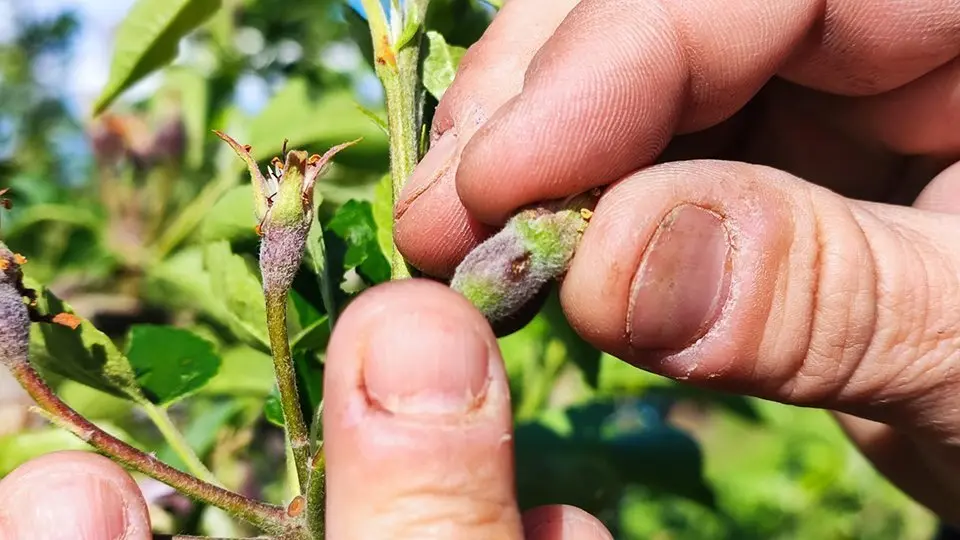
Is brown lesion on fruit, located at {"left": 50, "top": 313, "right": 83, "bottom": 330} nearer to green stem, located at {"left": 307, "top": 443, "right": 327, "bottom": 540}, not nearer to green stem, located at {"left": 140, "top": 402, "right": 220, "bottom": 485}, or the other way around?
green stem, located at {"left": 140, "top": 402, "right": 220, "bottom": 485}

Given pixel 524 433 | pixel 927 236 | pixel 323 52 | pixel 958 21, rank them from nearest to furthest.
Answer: pixel 927 236 < pixel 958 21 < pixel 524 433 < pixel 323 52

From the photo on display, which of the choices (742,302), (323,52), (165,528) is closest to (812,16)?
(742,302)

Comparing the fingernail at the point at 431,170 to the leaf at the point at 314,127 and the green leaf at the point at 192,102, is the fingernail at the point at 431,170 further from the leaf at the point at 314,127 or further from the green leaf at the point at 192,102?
the green leaf at the point at 192,102

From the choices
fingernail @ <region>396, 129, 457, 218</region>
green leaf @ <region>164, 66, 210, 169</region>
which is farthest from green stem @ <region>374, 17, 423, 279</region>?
green leaf @ <region>164, 66, 210, 169</region>

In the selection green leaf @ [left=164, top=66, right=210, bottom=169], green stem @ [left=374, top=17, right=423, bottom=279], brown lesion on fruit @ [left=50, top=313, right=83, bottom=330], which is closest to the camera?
brown lesion on fruit @ [left=50, top=313, right=83, bottom=330]

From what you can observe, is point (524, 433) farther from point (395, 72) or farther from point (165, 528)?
point (395, 72)

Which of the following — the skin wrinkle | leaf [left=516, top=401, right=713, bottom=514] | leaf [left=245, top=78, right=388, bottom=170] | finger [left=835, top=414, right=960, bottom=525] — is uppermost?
the skin wrinkle
